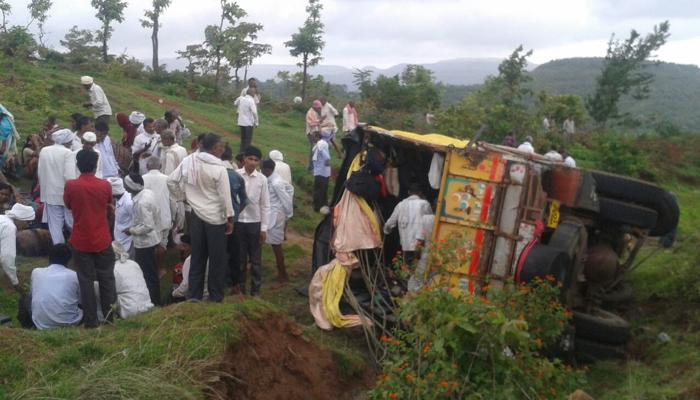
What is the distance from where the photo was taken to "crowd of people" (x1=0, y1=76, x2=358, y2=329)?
6.30 m

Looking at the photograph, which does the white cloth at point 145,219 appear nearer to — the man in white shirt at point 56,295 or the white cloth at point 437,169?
the man in white shirt at point 56,295

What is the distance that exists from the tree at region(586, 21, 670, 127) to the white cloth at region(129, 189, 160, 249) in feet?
75.9

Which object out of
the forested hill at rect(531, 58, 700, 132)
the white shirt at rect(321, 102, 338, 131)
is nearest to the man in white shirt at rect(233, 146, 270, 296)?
the white shirt at rect(321, 102, 338, 131)

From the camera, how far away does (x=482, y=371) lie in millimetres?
4414

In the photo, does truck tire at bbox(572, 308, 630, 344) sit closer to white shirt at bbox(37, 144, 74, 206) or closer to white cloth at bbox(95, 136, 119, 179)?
white shirt at bbox(37, 144, 74, 206)

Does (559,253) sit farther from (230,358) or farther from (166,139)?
(166,139)

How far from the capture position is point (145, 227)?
7.37 metres

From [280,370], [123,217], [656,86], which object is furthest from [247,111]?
[656,86]

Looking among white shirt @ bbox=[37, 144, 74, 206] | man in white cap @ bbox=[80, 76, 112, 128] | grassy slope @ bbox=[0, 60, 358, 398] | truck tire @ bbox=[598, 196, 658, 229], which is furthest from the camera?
man in white cap @ bbox=[80, 76, 112, 128]

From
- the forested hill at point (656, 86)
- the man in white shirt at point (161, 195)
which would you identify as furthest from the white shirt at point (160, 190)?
the forested hill at point (656, 86)

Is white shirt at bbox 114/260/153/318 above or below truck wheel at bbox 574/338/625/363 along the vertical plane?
above

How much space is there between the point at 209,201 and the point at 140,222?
97cm

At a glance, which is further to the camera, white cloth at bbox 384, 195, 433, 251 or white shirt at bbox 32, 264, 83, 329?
white cloth at bbox 384, 195, 433, 251

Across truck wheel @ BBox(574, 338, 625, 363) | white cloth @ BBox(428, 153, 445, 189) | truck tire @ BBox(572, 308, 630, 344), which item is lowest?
truck wheel @ BBox(574, 338, 625, 363)
